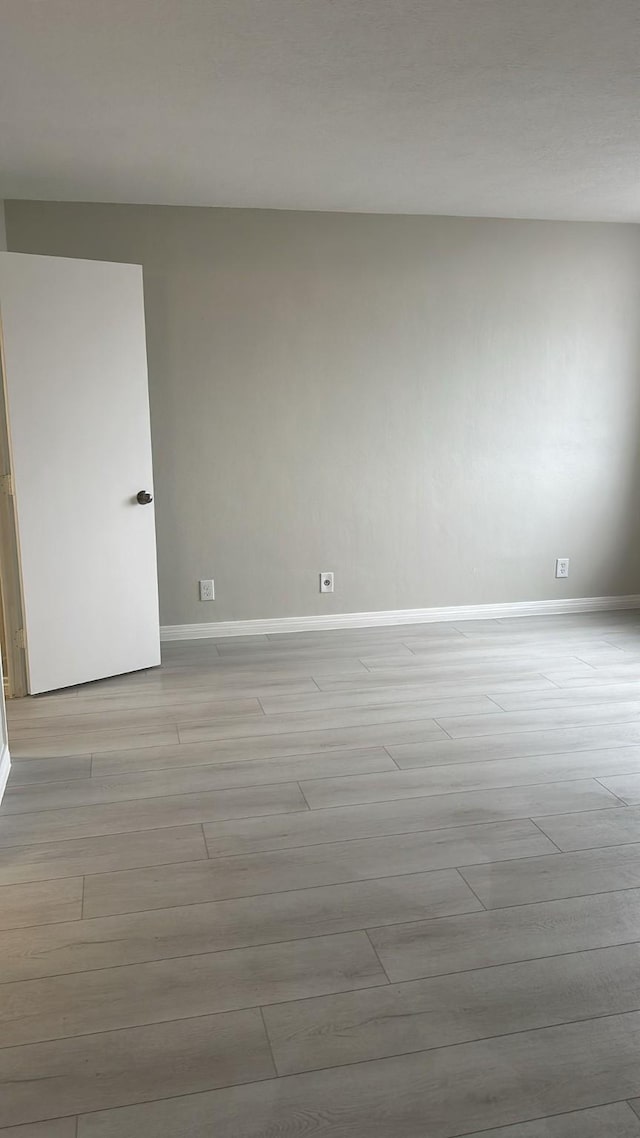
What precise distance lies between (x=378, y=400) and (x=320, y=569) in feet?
3.50

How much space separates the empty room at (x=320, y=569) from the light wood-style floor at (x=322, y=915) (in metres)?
0.01

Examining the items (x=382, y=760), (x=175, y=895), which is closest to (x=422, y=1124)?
(x=175, y=895)

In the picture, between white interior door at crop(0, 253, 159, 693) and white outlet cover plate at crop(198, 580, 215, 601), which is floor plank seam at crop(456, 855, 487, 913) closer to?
white interior door at crop(0, 253, 159, 693)

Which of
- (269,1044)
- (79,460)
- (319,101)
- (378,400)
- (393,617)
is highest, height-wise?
(319,101)

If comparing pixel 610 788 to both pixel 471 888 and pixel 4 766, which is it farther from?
pixel 4 766

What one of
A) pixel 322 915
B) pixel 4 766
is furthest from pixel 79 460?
pixel 322 915

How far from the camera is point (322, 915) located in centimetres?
231

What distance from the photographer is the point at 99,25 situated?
2369mm

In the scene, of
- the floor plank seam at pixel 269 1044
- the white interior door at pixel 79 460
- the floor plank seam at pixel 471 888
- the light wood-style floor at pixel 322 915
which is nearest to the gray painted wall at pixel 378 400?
the white interior door at pixel 79 460

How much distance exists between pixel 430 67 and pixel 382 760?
242cm

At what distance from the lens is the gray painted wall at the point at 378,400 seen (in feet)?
15.4

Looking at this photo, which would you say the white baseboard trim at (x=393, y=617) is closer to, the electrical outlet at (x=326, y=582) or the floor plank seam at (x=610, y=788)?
the electrical outlet at (x=326, y=582)

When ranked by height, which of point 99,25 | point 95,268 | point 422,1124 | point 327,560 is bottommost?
point 422,1124

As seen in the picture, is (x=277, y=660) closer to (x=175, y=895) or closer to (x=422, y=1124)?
(x=175, y=895)
